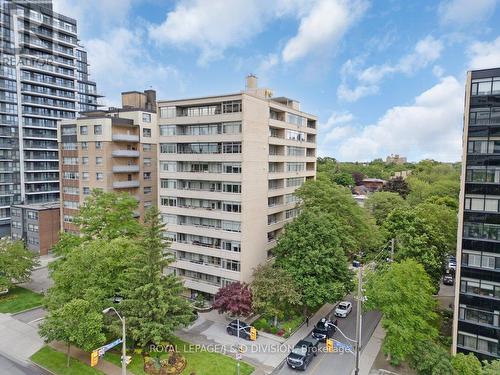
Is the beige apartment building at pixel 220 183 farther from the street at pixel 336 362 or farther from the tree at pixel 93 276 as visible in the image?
the street at pixel 336 362

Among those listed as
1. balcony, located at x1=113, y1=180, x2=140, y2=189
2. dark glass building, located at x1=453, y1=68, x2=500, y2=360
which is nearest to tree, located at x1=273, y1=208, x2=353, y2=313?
dark glass building, located at x1=453, y1=68, x2=500, y2=360

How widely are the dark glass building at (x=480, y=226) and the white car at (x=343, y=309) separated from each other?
39.3 feet

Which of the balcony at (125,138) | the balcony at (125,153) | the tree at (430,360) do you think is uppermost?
the balcony at (125,138)

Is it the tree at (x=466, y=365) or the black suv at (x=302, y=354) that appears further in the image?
the black suv at (x=302, y=354)

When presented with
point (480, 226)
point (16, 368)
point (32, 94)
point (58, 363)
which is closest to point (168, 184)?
point (58, 363)

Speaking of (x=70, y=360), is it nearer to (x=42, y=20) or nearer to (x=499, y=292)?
(x=499, y=292)

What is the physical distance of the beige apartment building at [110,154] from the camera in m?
51.4

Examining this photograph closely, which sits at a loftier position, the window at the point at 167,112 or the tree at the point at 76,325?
the window at the point at 167,112

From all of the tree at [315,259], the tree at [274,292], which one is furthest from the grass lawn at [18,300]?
the tree at [315,259]

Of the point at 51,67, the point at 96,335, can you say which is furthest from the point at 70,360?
the point at 51,67

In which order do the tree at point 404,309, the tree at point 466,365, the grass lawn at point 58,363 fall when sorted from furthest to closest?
1. the grass lawn at point 58,363
2. the tree at point 404,309
3. the tree at point 466,365

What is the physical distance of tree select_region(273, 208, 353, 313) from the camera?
32844 mm

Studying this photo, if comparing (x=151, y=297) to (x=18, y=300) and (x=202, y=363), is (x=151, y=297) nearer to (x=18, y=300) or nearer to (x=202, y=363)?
(x=202, y=363)

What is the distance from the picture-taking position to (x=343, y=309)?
1495 inches
